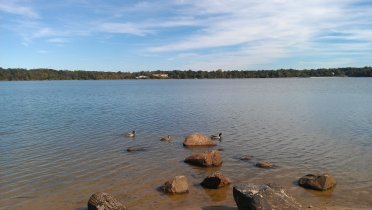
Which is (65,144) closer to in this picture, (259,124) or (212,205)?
(212,205)

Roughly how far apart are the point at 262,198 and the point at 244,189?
78cm

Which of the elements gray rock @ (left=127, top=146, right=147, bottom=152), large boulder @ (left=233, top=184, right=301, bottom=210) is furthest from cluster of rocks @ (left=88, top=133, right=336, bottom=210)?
gray rock @ (left=127, top=146, right=147, bottom=152)

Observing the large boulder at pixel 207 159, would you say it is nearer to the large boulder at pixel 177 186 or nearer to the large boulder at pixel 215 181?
the large boulder at pixel 215 181

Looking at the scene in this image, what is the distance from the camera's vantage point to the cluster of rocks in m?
12.2

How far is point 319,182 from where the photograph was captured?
15773 millimetres

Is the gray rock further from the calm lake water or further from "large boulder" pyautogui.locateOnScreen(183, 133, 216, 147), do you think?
"large boulder" pyautogui.locateOnScreen(183, 133, 216, 147)

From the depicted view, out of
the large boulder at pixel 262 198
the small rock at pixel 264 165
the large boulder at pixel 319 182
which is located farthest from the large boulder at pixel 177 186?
the small rock at pixel 264 165

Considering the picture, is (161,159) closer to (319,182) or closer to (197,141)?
(197,141)

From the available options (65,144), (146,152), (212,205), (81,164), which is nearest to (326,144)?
(146,152)

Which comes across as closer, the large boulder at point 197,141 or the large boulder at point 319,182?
the large boulder at point 319,182

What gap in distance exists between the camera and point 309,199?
1473 centimetres

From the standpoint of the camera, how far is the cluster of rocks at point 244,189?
12.2 m

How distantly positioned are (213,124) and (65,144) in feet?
49.0

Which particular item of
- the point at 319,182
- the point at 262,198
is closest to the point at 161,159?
the point at 319,182
